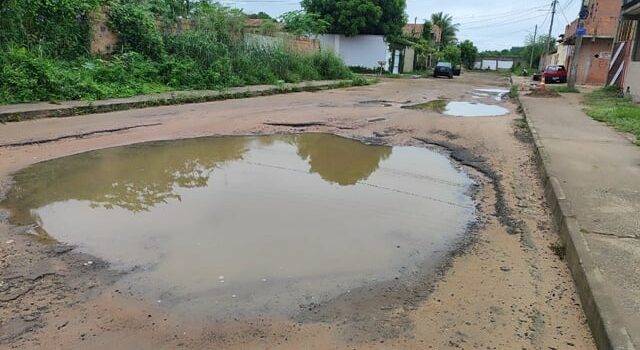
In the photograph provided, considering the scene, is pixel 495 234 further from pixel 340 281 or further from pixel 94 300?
pixel 94 300

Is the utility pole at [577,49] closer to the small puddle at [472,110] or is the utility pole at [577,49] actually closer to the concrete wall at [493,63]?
the small puddle at [472,110]

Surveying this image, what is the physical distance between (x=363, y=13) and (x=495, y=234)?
31.1m

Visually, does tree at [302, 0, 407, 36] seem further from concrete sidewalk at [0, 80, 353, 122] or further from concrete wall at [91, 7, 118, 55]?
concrete wall at [91, 7, 118, 55]

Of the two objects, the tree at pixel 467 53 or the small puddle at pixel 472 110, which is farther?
the tree at pixel 467 53

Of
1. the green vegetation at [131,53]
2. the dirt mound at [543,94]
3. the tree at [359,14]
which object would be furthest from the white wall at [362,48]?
the dirt mound at [543,94]

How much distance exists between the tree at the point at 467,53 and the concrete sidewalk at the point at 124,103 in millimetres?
58955

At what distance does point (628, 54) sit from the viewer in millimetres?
19656

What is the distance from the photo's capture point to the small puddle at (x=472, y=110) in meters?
12.9

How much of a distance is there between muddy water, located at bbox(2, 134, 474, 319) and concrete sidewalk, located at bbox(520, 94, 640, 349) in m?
1.02

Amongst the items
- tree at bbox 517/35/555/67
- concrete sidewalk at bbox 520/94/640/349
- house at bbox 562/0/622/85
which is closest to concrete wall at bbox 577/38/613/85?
house at bbox 562/0/622/85

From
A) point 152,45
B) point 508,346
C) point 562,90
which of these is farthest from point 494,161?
point 562,90

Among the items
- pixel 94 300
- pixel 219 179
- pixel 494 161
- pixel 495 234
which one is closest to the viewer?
pixel 94 300

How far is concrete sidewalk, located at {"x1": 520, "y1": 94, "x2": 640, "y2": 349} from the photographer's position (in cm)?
290

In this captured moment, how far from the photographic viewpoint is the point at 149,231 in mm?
4348
